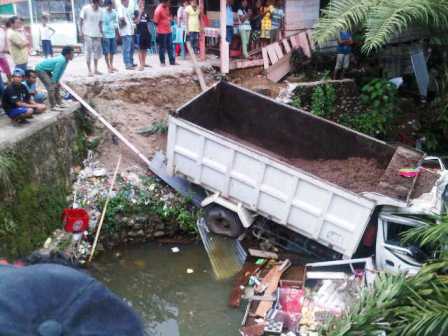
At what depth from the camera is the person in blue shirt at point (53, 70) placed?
916cm

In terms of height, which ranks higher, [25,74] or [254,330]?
[25,74]

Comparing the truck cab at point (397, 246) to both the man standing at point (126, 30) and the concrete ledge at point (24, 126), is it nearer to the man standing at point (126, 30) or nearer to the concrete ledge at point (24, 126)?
the concrete ledge at point (24, 126)

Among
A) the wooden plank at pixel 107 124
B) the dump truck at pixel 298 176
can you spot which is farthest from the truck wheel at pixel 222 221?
the wooden plank at pixel 107 124

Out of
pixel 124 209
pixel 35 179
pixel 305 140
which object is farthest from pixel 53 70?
pixel 305 140

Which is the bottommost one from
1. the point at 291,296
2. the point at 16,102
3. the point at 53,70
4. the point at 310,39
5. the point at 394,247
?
the point at 291,296

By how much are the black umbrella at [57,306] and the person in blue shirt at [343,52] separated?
1127cm

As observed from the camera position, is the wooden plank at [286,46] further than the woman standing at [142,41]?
Yes

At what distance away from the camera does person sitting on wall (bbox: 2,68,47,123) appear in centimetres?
802

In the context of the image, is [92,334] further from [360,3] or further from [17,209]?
[360,3]

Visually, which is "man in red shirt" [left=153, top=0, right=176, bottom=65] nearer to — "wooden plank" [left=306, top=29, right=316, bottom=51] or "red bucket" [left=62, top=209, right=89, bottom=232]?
"wooden plank" [left=306, top=29, right=316, bottom=51]

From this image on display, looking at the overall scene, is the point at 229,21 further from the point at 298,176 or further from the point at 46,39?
the point at 298,176

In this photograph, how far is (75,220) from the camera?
812 cm

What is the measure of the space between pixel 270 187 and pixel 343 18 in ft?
12.8

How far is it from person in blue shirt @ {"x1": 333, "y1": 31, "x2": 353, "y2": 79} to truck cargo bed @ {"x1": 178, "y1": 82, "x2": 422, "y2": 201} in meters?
3.03
